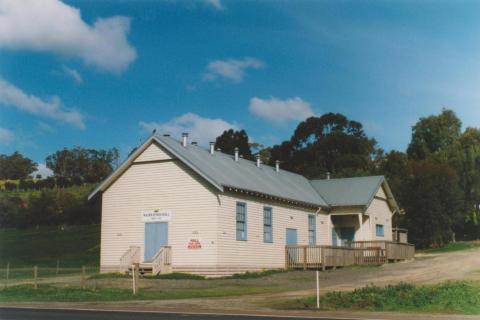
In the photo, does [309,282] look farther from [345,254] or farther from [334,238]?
[334,238]

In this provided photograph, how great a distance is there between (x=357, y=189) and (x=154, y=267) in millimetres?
18253

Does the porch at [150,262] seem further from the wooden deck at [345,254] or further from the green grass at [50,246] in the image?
the green grass at [50,246]

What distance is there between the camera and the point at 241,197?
32500 millimetres

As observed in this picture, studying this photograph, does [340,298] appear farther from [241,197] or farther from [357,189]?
[357,189]

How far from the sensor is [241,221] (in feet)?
106

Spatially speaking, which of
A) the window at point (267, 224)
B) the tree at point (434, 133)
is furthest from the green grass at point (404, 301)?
the tree at point (434, 133)

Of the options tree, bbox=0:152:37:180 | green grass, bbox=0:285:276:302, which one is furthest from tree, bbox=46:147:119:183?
green grass, bbox=0:285:276:302

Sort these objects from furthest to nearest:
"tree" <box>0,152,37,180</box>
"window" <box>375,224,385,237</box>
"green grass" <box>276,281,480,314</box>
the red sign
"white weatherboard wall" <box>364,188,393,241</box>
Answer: "tree" <box>0,152,37,180</box>, "window" <box>375,224,385,237</box>, "white weatherboard wall" <box>364,188,393,241</box>, the red sign, "green grass" <box>276,281,480,314</box>

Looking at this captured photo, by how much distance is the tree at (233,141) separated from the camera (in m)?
85.8

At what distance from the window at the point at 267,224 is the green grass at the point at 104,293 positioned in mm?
8089

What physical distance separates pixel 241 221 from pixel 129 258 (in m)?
5.80

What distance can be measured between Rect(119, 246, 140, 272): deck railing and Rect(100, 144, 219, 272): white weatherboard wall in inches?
12.0

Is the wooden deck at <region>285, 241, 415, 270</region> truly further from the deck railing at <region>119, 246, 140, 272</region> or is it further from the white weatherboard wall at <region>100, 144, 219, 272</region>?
the deck railing at <region>119, 246, 140, 272</region>

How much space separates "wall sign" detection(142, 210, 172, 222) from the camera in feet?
104
